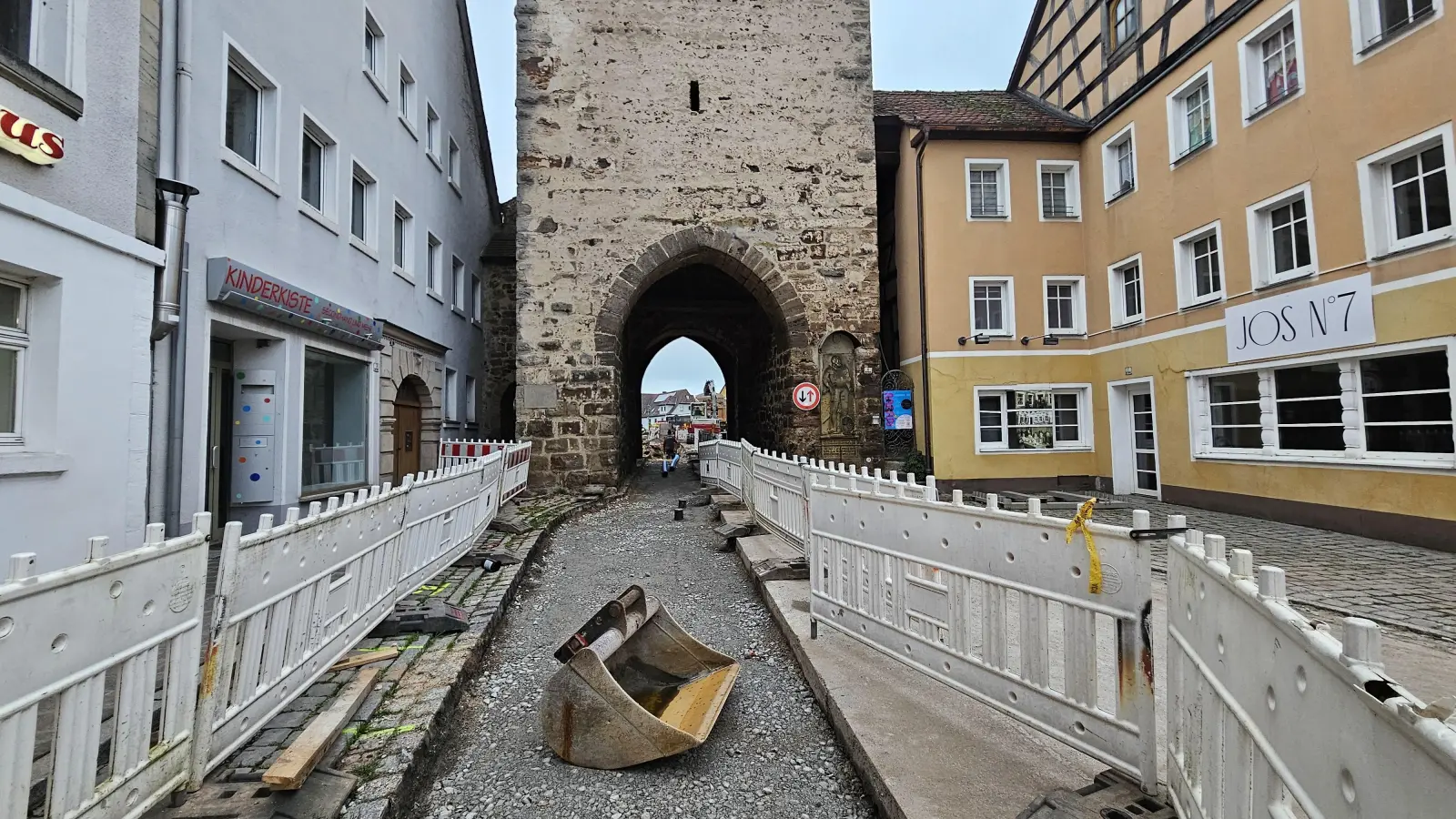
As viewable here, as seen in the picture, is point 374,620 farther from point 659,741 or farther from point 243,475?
point 243,475

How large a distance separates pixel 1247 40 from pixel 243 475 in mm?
14029

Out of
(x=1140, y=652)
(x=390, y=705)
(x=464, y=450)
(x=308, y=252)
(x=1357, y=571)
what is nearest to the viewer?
(x=1140, y=652)

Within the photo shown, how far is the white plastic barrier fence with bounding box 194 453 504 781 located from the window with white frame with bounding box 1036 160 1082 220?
1276 cm

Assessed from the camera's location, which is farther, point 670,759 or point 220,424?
point 220,424

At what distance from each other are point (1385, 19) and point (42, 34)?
499 inches

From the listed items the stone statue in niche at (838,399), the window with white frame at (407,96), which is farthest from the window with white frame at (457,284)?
the stone statue in niche at (838,399)

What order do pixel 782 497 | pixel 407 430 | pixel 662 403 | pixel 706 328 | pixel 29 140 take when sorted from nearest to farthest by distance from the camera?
pixel 29 140, pixel 782 497, pixel 407 430, pixel 706 328, pixel 662 403

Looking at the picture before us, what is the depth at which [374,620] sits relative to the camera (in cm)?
395

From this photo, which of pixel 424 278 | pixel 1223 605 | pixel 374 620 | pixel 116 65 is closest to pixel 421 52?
pixel 424 278

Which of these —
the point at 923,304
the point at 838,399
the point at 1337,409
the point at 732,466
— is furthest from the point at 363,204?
the point at 1337,409

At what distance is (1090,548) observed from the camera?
238 centimetres

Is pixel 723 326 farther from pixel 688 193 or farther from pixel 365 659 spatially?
pixel 365 659

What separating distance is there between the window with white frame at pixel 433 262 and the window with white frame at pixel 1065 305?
39.2 ft

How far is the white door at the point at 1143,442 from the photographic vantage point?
11555 millimetres
